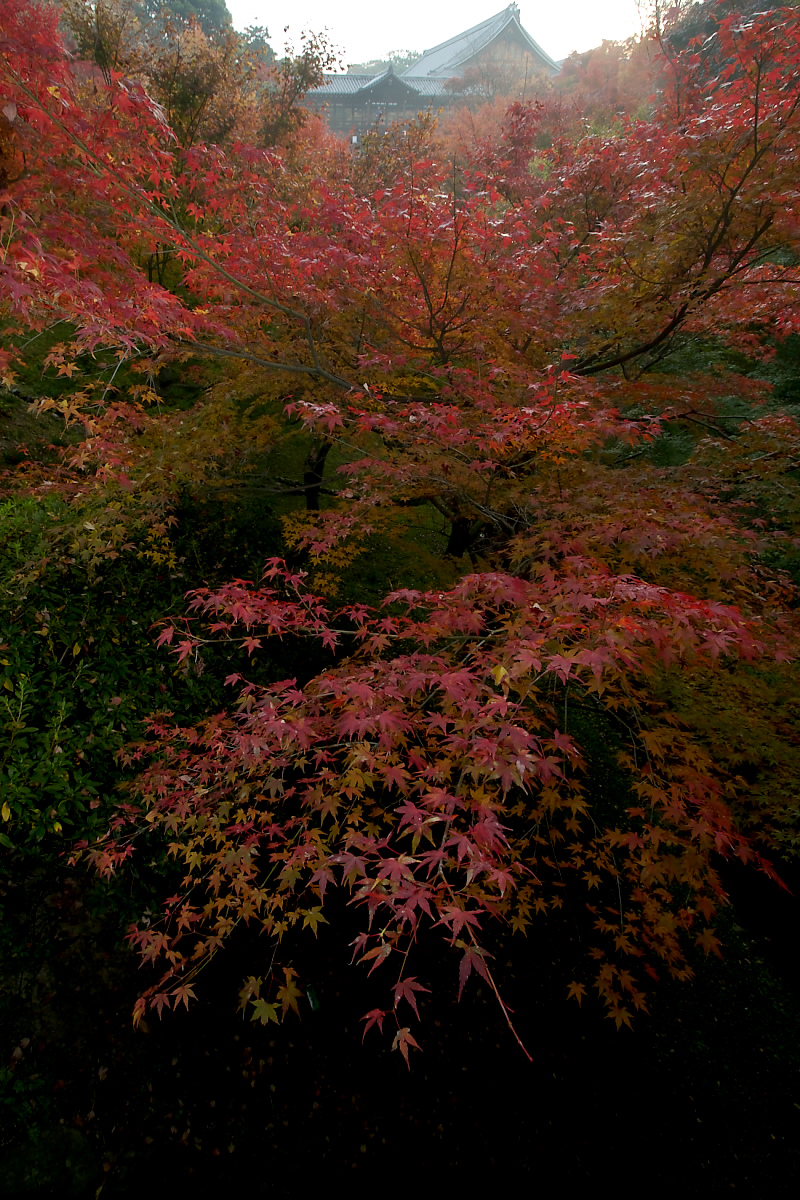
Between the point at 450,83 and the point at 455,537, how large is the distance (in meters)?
35.8

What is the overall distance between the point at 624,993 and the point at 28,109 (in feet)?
25.0

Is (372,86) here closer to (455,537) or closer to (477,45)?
(477,45)

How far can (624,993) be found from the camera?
14.0ft

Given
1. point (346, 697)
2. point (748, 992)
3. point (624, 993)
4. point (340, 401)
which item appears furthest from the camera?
point (340, 401)

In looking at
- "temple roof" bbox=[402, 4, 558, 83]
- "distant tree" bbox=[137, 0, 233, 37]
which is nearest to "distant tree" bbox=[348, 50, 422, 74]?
"temple roof" bbox=[402, 4, 558, 83]

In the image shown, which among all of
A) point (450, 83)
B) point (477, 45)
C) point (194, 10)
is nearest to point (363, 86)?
point (450, 83)

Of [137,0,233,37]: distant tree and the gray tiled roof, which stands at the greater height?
[137,0,233,37]: distant tree

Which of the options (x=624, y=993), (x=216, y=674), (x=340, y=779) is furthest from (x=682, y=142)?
(x=624, y=993)

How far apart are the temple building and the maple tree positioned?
28.9 meters

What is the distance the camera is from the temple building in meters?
29.3

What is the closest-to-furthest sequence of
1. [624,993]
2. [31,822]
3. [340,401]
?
[31,822] → [624,993] → [340,401]

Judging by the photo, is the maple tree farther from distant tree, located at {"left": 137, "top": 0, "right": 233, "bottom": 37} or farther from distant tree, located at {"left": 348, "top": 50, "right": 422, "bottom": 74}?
distant tree, located at {"left": 348, "top": 50, "right": 422, "bottom": 74}

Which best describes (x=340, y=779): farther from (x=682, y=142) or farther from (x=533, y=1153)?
(x=682, y=142)

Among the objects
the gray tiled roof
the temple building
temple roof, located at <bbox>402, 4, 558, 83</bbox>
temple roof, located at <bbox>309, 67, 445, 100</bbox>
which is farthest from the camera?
temple roof, located at <bbox>402, 4, 558, 83</bbox>
